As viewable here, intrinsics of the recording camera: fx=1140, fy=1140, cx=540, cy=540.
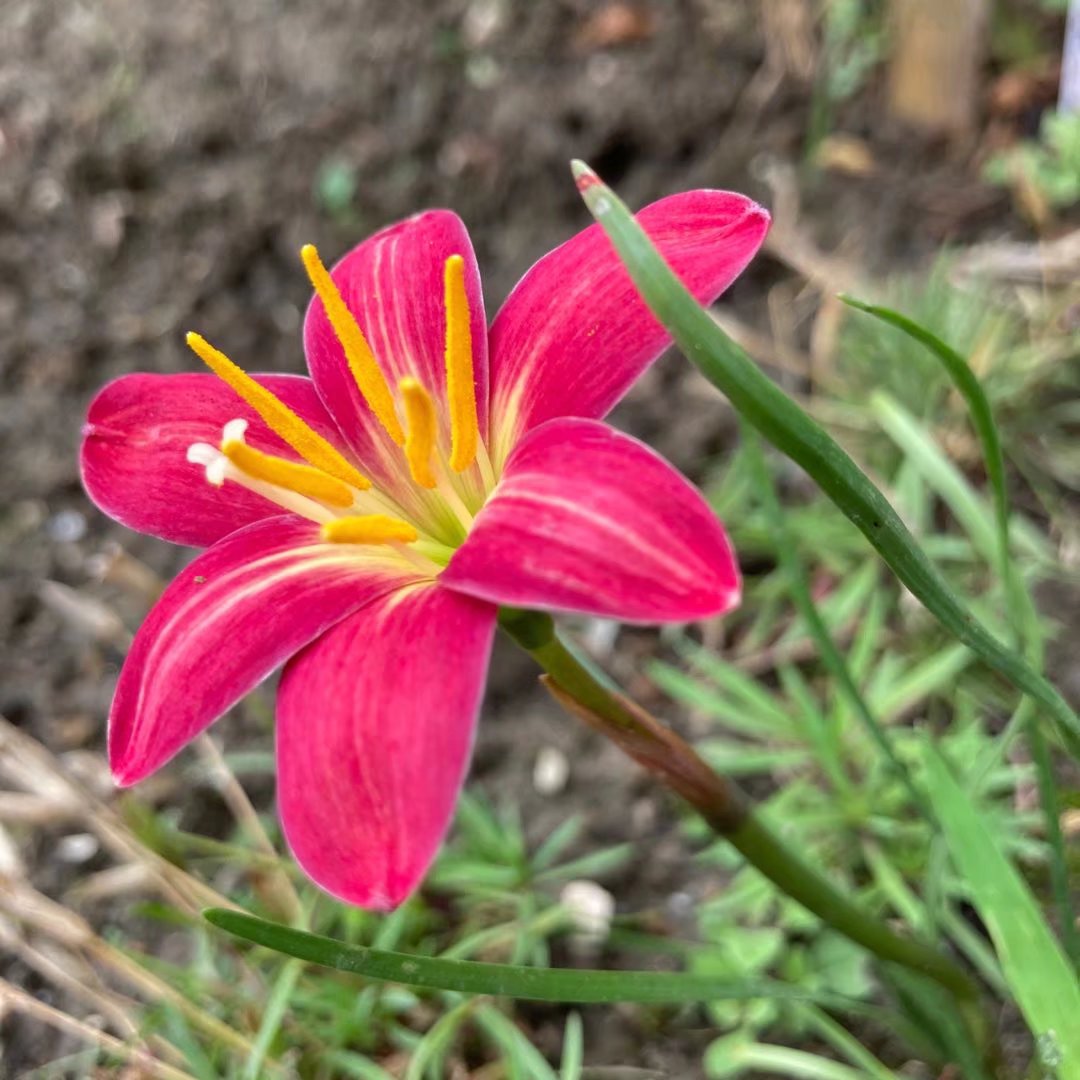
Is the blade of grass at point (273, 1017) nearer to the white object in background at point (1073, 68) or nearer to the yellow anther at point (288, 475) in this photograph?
the yellow anther at point (288, 475)

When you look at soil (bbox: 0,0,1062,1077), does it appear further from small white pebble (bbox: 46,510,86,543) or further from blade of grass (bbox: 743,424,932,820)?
blade of grass (bbox: 743,424,932,820)

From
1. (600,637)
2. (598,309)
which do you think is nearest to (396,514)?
(598,309)

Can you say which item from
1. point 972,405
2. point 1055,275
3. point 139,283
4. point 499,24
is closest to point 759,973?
point 972,405

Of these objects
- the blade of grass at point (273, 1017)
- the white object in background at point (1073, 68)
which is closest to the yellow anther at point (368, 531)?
the blade of grass at point (273, 1017)

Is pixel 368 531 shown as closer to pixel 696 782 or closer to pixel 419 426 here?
pixel 419 426

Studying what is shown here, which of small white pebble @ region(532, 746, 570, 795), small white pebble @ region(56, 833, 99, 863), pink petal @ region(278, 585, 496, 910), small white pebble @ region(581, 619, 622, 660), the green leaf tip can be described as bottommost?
small white pebble @ region(532, 746, 570, 795)

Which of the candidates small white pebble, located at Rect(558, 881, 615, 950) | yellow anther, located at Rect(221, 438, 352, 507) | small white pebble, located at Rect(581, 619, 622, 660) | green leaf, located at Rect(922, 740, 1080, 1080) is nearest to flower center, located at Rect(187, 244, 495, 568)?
yellow anther, located at Rect(221, 438, 352, 507)
